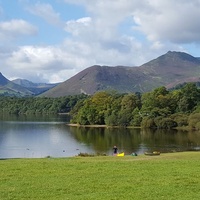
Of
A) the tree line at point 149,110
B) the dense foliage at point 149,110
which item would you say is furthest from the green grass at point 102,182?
the dense foliage at point 149,110

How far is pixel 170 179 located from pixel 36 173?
7681 millimetres

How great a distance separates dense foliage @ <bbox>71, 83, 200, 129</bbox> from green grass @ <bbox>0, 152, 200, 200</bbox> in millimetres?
96591

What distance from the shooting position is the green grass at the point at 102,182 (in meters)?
16.2

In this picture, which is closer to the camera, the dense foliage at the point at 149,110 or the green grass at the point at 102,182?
the green grass at the point at 102,182

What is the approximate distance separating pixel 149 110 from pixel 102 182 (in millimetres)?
115672

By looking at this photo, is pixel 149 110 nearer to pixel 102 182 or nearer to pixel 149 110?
pixel 149 110

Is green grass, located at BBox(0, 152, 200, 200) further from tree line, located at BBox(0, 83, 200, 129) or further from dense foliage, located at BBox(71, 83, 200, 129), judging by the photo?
dense foliage, located at BBox(71, 83, 200, 129)

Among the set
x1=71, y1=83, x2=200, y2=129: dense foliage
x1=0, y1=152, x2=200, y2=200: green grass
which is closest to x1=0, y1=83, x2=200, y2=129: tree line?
x1=71, y1=83, x2=200, y2=129: dense foliage

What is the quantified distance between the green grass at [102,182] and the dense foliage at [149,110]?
317 ft

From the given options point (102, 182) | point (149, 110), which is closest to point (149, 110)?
point (149, 110)

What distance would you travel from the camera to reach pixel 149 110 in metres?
134

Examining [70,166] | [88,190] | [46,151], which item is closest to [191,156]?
[70,166]

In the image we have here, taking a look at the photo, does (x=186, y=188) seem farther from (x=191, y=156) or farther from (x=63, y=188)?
(x=191, y=156)

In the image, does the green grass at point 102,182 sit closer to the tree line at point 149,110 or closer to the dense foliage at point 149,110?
the tree line at point 149,110
